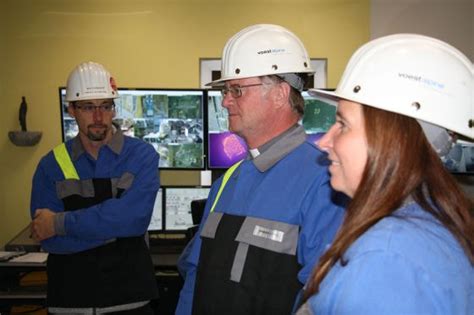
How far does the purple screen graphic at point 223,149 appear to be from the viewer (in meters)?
3.61

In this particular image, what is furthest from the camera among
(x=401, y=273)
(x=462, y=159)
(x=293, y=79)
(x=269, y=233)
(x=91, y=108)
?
(x=462, y=159)

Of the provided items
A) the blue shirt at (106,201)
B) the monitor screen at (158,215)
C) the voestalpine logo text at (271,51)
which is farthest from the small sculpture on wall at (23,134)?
the voestalpine logo text at (271,51)

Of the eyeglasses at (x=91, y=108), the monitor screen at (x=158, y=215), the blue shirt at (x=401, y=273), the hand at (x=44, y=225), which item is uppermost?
the eyeglasses at (x=91, y=108)

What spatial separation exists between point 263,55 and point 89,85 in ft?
3.24

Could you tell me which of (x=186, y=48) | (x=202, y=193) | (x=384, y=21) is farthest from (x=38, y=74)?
(x=384, y=21)

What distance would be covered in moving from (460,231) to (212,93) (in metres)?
2.86

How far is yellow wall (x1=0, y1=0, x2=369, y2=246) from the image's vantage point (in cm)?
372

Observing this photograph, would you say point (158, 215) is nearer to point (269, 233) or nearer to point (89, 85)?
point (89, 85)

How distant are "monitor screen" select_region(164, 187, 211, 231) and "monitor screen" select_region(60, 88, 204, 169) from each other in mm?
178

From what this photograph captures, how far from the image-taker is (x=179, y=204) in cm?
367

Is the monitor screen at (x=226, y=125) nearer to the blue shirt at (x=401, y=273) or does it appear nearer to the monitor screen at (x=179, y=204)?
the monitor screen at (x=179, y=204)

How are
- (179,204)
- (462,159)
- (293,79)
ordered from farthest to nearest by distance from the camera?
(179,204)
(462,159)
(293,79)

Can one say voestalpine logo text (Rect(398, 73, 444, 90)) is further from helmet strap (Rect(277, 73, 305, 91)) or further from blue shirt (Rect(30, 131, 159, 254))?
blue shirt (Rect(30, 131, 159, 254))

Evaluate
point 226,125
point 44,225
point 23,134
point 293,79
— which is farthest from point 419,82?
point 23,134
